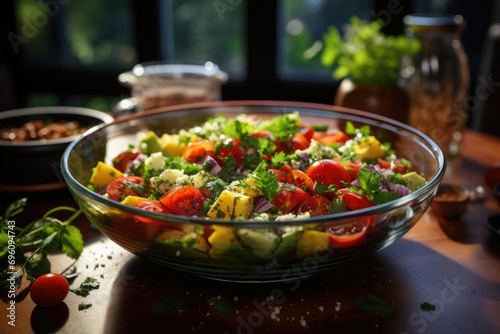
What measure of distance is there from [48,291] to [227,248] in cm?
37

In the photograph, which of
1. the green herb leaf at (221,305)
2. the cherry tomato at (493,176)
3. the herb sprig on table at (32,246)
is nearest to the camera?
the green herb leaf at (221,305)

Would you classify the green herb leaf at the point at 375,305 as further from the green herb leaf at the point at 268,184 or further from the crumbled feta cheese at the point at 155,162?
the crumbled feta cheese at the point at 155,162

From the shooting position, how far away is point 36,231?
4.26 ft

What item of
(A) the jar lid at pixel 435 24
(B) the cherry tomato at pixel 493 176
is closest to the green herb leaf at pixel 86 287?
(B) the cherry tomato at pixel 493 176

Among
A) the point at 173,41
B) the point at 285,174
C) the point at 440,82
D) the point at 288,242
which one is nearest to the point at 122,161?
the point at 285,174

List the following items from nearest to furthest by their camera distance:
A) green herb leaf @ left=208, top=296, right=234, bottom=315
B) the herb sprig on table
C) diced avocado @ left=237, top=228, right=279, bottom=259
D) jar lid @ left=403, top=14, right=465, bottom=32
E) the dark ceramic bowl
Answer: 1. diced avocado @ left=237, top=228, right=279, bottom=259
2. green herb leaf @ left=208, top=296, right=234, bottom=315
3. the herb sprig on table
4. the dark ceramic bowl
5. jar lid @ left=403, top=14, right=465, bottom=32

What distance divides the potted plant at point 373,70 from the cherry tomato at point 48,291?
126 centimetres

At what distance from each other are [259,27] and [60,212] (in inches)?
79.2

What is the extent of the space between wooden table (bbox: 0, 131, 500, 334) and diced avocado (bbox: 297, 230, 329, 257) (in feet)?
0.46

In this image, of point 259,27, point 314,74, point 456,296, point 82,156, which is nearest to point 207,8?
point 259,27

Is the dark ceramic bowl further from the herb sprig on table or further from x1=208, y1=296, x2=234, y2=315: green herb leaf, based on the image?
x1=208, y1=296, x2=234, y2=315: green herb leaf

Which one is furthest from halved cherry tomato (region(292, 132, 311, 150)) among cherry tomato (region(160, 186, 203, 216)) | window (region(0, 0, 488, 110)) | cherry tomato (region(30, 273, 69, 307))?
window (region(0, 0, 488, 110))

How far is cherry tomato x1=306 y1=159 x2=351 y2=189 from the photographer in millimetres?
1273

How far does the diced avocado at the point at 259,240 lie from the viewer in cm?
99
